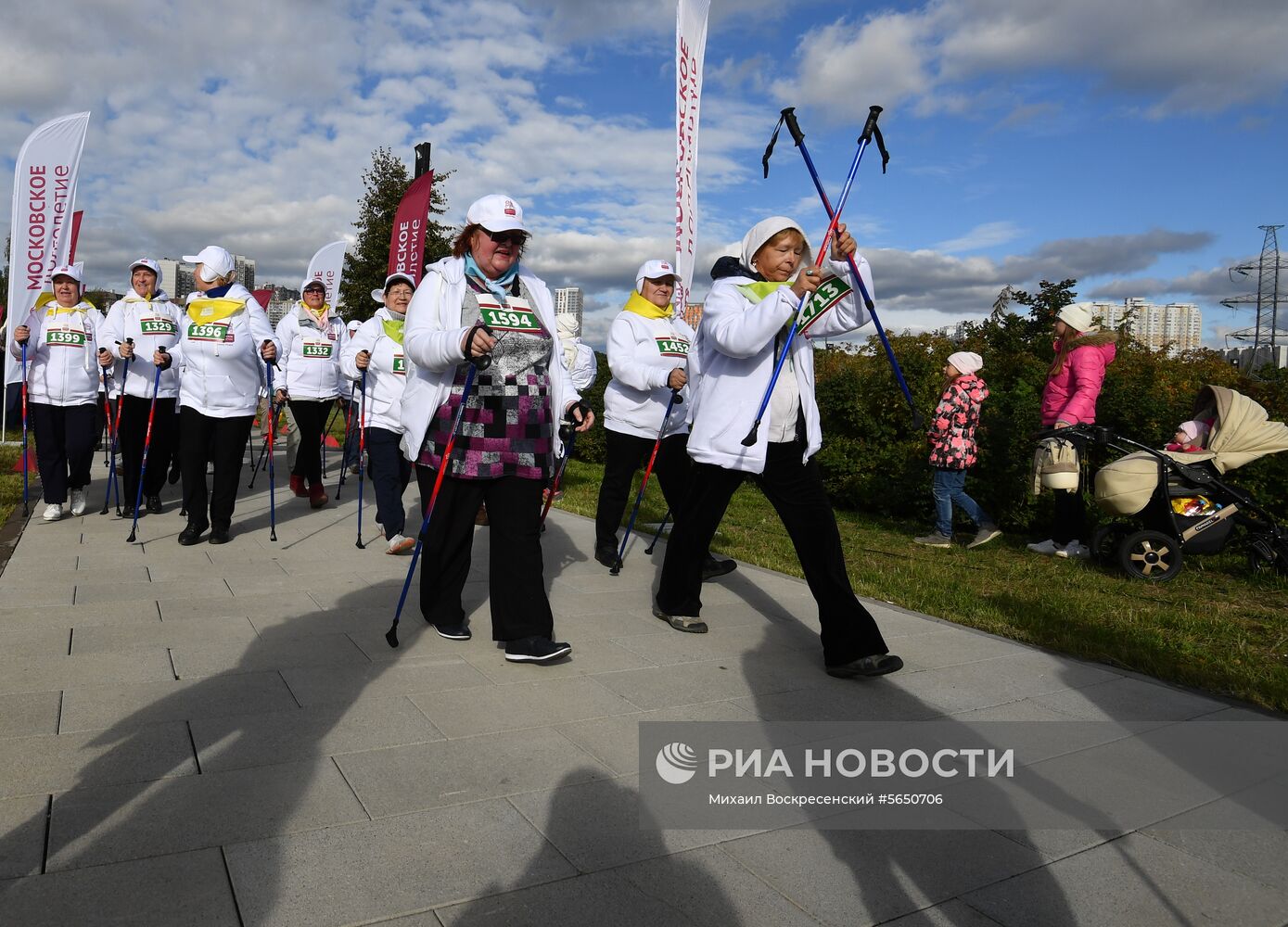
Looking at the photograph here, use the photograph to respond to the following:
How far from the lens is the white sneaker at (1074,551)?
757cm

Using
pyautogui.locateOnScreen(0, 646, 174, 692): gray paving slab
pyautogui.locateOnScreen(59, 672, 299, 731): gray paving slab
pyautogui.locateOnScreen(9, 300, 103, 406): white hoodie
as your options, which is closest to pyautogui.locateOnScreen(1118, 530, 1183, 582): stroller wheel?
pyautogui.locateOnScreen(59, 672, 299, 731): gray paving slab

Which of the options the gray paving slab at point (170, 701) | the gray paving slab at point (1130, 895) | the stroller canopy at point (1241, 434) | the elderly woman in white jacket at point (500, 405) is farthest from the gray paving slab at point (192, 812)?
the stroller canopy at point (1241, 434)

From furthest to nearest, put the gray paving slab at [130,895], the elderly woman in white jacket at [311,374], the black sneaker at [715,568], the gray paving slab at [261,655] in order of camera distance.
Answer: the elderly woman in white jacket at [311,374] < the black sneaker at [715,568] < the gray paving slab at [261,655] < the gray paving slab at [130,895]

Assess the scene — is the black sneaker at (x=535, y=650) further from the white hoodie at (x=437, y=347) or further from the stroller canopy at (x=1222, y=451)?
the stroller canopy at (x=1222, y=451)

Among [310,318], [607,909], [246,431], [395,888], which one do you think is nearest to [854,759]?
[607,909]

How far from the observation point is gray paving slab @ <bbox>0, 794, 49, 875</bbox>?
2.48m

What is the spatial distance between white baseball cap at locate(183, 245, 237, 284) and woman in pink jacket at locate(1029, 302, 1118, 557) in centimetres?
618

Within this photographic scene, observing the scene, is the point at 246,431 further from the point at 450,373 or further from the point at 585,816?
the point at 585,816

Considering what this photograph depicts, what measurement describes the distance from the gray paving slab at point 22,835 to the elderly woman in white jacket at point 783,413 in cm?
286

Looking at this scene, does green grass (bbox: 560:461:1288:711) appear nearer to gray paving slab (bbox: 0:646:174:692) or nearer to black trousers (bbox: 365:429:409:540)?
black trousers (bbox: 365:429:409:540)

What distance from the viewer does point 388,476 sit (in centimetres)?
748

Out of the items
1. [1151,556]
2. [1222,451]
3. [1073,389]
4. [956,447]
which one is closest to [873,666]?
[1151,556]

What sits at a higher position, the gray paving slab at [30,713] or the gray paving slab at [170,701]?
the gray paving slab at [30,713]

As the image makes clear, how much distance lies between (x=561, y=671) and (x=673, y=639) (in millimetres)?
781
